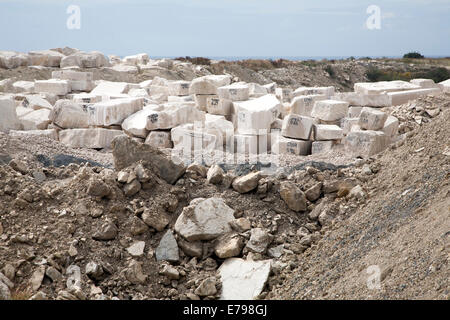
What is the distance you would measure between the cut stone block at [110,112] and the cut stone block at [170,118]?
2.91 feet

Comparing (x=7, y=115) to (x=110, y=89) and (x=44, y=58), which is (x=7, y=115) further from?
(x=44, y=58)

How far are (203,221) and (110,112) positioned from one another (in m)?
5.13

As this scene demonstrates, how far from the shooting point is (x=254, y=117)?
390 inches

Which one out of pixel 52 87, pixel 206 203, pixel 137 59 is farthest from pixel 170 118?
pixel 137 59

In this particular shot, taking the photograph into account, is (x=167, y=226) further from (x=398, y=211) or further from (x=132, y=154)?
(x=398, y=211)

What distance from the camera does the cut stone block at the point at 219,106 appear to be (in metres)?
10.8

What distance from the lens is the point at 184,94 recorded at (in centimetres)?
1396

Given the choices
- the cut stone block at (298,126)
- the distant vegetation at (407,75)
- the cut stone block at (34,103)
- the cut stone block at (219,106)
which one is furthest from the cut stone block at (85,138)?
the distant vegetation at (407,75)

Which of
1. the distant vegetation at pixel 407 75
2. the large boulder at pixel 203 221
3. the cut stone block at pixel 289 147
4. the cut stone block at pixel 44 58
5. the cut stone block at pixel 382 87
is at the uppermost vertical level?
the cut stone block at pixel 44 58

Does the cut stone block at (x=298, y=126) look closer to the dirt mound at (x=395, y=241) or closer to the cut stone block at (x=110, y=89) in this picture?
the dirt mound at (x=395, y=241)

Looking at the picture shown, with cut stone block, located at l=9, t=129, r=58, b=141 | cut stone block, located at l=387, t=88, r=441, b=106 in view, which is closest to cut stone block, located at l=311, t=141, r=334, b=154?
cut stone block, located at l=387, t=88, r=441, b=106

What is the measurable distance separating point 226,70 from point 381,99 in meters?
18.3
